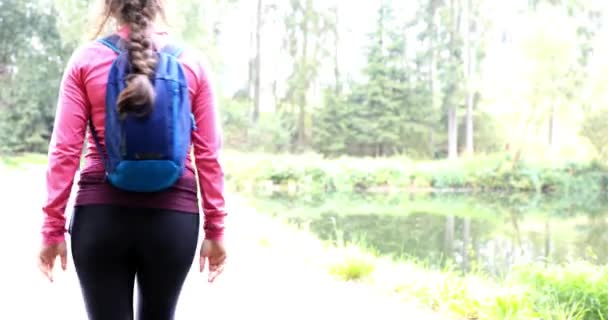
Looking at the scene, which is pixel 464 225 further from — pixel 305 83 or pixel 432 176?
pixel 305 83

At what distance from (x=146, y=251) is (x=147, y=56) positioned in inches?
19.9

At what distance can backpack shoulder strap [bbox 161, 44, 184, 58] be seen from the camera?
1.80 meters

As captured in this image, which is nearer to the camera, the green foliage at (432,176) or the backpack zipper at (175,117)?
the backpack zipper at (175,117)

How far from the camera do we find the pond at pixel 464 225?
9.80m

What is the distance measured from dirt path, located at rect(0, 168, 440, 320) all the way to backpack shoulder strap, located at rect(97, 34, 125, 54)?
2.54 meters

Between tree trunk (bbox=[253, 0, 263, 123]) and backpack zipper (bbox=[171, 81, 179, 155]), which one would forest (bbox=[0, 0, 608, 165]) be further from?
backpack zipper (bbox=[171, 81, 179, 155])

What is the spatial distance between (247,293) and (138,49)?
10.7 ft

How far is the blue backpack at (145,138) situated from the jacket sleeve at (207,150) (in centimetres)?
12

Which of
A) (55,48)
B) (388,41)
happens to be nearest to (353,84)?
(388,41)

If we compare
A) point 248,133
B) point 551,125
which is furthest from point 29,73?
point 551,125

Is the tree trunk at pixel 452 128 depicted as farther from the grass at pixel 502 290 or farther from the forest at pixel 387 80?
the grass at pixel 502 290

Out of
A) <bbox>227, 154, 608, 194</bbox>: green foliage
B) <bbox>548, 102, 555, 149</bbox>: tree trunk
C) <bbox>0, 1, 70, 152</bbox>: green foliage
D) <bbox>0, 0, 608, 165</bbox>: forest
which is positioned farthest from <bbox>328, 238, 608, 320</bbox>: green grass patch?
<bbox>0, 1, 70, 152</bbox>: green foliage

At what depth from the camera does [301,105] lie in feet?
109

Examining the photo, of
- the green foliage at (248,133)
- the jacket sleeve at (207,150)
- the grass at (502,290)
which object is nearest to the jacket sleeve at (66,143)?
the jacket sleeve at (207,150)
